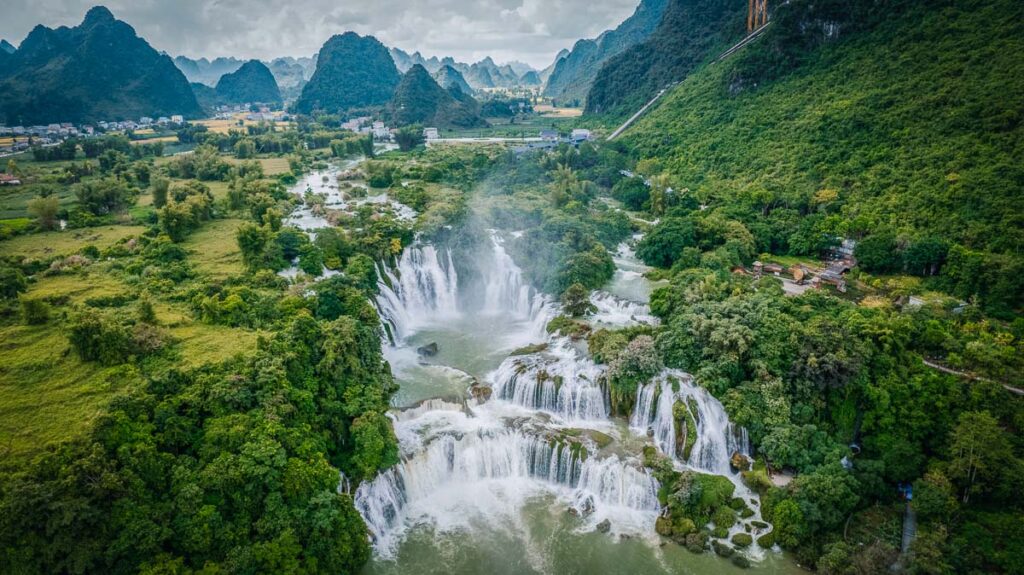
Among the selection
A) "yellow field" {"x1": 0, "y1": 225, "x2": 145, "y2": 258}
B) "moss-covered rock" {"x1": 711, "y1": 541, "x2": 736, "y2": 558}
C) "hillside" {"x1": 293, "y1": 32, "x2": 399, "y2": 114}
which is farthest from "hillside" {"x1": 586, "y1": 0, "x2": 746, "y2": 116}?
"moss-covered rock" {"x1": 711, "y1": 541, "x2": 736, "y2": 558}

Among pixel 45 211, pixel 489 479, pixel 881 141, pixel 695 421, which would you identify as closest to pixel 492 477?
pixel 489 479

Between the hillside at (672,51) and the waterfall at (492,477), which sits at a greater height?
the hillside at (672,51)

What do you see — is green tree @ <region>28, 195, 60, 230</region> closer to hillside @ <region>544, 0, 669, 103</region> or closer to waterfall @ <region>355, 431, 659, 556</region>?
waterfall @ <region>355, 431, 659, 556</region>

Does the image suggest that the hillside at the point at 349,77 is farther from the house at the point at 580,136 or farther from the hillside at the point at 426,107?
the house at the point at 580,136

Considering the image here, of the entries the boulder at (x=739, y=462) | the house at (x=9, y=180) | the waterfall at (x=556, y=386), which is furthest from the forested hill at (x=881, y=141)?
the house at (x=9, y=180)

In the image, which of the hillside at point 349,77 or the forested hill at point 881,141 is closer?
the forested hill at point 881,141
